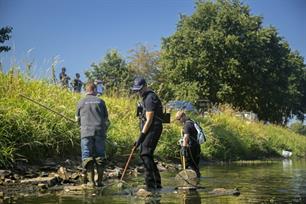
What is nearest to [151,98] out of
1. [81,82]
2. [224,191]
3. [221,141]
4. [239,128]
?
[224,191]

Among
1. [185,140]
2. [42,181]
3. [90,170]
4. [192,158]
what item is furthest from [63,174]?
[192,158]

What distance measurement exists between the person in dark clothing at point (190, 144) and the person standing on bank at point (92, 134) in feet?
10.5

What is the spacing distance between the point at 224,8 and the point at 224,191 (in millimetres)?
41477

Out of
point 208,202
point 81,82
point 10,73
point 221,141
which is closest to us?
point 208,202

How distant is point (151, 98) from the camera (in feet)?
34.2

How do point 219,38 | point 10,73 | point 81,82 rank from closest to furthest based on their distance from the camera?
1. point 10,73
2. point 81,82
3. point 219,38

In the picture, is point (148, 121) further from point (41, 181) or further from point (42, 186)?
point (41, 181)

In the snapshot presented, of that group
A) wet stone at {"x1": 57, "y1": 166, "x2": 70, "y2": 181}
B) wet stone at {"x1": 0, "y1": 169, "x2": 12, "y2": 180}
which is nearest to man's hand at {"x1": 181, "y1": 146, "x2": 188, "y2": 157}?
wet stone at {"x1": 57, "y1": 166, "x2": 70, "y2": 181}

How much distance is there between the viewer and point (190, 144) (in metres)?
14.4

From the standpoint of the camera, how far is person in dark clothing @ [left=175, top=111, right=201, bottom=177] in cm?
1409

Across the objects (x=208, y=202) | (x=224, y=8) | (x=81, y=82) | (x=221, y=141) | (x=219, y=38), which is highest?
(x=224, y=8)

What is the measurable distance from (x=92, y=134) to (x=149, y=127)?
1.45 metres

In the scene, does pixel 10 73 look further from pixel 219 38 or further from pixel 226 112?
pixel 219 38

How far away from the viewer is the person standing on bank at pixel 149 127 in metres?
10.4
